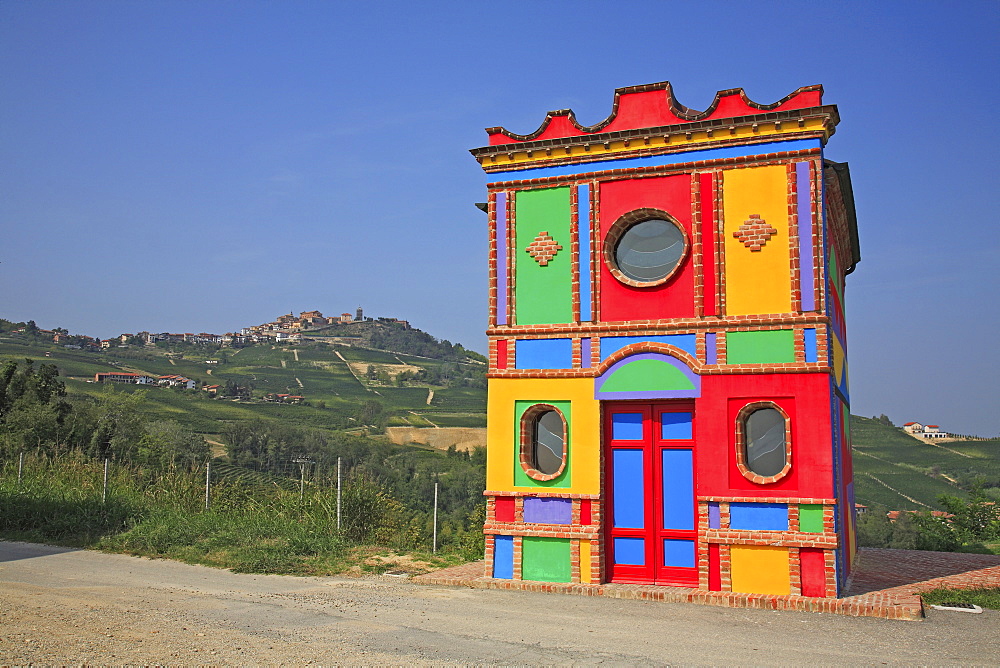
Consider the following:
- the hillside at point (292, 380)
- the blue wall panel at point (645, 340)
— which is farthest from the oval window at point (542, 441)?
the hillside at point (292, 380)

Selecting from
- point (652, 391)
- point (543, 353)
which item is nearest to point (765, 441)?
point (652, 391)

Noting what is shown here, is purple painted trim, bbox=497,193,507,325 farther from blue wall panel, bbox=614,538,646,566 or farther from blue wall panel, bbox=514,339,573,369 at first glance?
blue wall panel, bbox=614,538,646,566

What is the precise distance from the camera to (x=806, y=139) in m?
11.1

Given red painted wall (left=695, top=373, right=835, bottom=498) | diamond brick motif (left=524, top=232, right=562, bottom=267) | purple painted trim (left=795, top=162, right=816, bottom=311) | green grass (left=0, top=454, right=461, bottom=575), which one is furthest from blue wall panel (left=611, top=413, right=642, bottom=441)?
green grass (left=0, top=454, right=461, bottom=575)

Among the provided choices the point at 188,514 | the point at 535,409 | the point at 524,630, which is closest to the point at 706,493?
the point at 535,409

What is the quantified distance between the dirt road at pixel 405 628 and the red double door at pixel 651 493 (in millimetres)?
1038

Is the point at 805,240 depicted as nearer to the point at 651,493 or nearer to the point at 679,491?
the point at 679,491

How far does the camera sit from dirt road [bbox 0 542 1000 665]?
7.21 m

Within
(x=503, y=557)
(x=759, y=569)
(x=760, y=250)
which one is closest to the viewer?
(x=759, y=569)

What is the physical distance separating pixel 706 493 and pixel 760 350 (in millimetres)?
2017

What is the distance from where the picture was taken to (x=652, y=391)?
11570mm

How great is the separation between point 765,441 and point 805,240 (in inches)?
106

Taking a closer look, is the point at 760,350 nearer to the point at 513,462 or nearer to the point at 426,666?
the point at 513,462

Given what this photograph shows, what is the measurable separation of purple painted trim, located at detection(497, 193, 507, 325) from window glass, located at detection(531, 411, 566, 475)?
157cm
